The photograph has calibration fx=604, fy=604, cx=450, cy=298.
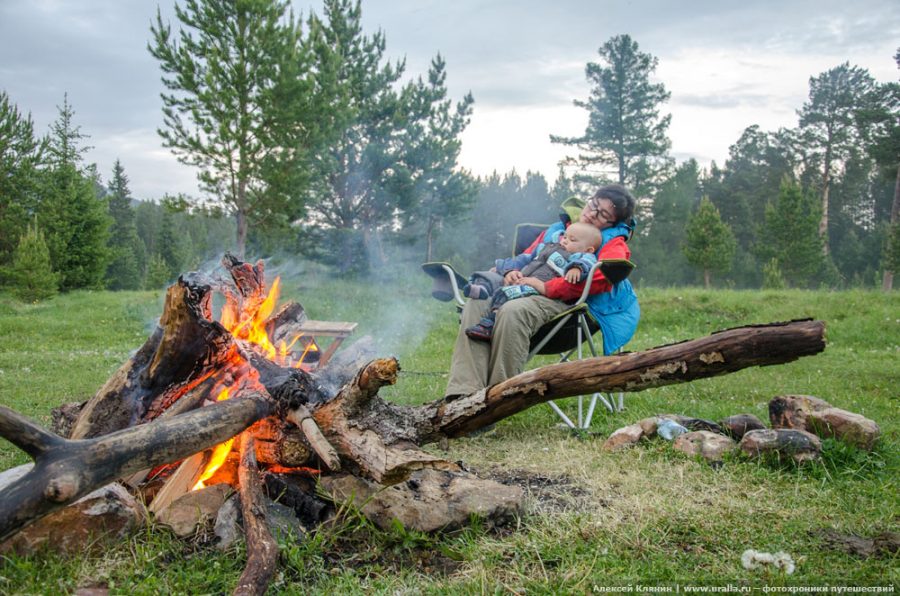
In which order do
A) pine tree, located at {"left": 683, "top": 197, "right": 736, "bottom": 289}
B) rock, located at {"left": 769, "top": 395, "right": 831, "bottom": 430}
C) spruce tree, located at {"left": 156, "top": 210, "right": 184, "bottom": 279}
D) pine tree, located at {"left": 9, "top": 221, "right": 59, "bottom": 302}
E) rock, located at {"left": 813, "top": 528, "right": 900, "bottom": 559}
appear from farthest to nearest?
spruce tree, located at {"left": 156, "top": 210, "right": 184, "bottom": 279}
pine tree, located at {"left": 683, "top": 197, "right": 736, "bottom": 289}
pine tree, located at {"left": 9, "top": 221, "right": 59, "bottom": 302}
rock, located at {"left": 769, "top": 395, "right": 831, "bottom": 430}
rock, located at {"left": 813, "top": 528, "right": 900, "bottom": 559}

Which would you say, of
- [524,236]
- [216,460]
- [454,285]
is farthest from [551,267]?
[216,460]

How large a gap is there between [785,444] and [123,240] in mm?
43351

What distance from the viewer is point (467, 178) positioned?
20062 mm

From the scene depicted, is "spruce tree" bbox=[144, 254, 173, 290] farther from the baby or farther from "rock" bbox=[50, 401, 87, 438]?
the baby

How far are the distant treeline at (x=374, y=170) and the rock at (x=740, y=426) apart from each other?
11315 mm

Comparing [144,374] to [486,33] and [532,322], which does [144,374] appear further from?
[486,33]

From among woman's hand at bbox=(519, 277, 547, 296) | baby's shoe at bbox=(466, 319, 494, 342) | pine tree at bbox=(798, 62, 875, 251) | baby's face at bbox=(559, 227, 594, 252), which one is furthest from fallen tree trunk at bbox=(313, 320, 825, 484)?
pine tree at bbox=(798, 62, 875, 251)

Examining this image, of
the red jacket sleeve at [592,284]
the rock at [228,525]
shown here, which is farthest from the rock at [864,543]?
the rock at [228,525]

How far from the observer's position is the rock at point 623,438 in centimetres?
324

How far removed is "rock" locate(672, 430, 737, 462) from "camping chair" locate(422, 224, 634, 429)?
1.95 ft

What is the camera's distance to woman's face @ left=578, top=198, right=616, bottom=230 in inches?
154

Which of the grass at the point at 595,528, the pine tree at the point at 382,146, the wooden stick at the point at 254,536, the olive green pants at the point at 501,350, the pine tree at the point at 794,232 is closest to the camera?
the wooden stick at the point at 254,536

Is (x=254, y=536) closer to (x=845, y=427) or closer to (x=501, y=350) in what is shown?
(x=501, y=350)

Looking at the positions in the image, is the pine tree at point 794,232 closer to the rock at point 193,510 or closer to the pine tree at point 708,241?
the pine tree at point 708,241
